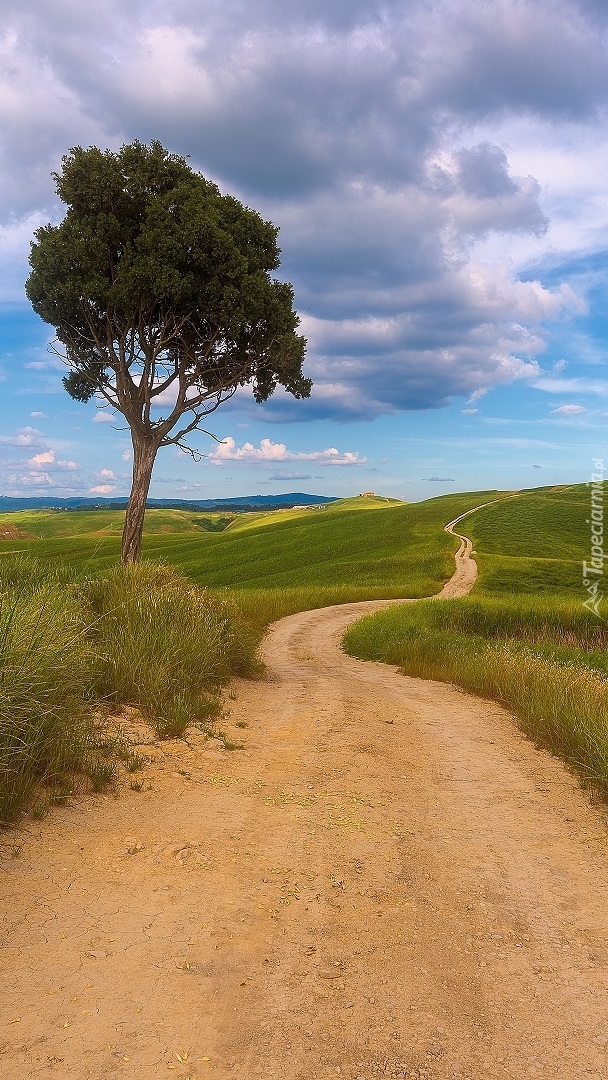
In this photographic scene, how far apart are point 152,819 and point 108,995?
2.40m

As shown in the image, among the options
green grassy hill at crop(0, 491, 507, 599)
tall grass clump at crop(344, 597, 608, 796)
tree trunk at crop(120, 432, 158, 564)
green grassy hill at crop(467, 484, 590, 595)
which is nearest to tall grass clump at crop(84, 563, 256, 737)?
tall grass clump at crop(344, 597, 608, 796)

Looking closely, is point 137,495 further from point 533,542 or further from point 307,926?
point 533,542

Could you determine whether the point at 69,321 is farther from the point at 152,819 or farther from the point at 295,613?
the point at 152,819

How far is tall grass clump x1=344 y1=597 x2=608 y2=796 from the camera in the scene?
28.9ft

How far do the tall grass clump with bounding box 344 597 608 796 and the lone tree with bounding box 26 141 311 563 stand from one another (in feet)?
34.9

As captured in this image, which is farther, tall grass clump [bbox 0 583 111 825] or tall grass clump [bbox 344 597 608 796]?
tall grass clump [bbox 344 597 608 796]

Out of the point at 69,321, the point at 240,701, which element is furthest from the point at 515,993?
the point at 69,321

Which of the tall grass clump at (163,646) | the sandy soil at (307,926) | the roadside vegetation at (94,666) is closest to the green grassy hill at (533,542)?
the tall grass clump at (163,646)

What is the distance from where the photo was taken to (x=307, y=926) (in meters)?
4.48

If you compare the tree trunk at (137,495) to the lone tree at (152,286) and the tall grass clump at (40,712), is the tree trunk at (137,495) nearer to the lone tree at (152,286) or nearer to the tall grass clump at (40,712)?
the lone tree at (152,286)

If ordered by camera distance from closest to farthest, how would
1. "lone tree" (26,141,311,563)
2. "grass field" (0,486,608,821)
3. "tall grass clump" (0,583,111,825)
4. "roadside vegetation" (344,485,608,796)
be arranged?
1. "tall grass clump" (0,583,111,825)
2. "grass field" (0,486,608,821)
3. "roadside vegetation" (344,485,608,796)
4. "lone tree" (26,141,311,563)

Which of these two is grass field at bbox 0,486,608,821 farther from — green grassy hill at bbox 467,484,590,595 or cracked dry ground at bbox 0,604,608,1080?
green grassy hill at bbox 467,484,590,595

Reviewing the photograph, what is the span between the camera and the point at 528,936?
14.6 ft

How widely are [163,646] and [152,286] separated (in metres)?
14.5
